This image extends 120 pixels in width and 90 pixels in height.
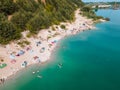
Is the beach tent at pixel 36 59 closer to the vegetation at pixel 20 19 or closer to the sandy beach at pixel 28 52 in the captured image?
the sandy beach at pixel 28 52

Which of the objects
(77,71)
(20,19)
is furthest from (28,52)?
(20,19)

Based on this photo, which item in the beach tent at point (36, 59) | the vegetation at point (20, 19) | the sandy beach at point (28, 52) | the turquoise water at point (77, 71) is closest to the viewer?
the turquoise water at point (77, 71)

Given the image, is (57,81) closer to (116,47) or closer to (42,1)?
(116,47)

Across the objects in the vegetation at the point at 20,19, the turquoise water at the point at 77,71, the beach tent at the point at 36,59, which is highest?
the vegetation at the point at 20,19

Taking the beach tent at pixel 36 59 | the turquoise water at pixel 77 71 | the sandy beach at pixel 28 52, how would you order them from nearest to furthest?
the turquoise water at pixel 77 71 < the sandy beach at pixel 28 52 < the beach tent at pixel 36 59

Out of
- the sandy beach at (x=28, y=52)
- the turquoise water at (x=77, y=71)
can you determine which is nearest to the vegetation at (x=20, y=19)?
the sandy beach at (x=28, y=52)

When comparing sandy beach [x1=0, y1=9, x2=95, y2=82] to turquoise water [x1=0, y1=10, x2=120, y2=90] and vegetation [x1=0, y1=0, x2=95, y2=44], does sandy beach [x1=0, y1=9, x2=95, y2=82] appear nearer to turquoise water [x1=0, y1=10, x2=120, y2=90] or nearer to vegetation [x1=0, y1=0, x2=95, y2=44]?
turquoise water [x1=0, y1=10, x2=120, y2=90]

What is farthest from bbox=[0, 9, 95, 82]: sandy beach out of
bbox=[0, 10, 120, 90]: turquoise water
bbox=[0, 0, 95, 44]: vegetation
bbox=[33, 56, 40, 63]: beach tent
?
bbox=[0, 0, 95, 44]: vegetation

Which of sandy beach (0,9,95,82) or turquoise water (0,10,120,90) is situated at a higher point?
sandy beach (0,9,95,82)
